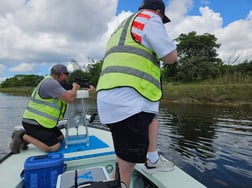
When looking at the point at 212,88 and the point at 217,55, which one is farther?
the point at 217,55

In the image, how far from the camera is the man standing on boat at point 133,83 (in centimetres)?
139

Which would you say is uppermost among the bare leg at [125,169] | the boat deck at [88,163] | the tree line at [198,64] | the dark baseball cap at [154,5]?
the tree line at [198,64]

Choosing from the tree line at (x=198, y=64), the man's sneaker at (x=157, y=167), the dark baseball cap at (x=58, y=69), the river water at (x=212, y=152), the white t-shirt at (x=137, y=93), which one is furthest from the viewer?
the tree line at (x=198, y=64)

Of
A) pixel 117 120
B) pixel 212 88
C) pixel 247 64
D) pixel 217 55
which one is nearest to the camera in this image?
pixel 117 120

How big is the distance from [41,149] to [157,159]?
5.59ft

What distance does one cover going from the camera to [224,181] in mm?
3205

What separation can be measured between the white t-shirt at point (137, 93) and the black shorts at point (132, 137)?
42mm

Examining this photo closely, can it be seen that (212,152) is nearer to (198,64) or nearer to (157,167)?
(157,167)

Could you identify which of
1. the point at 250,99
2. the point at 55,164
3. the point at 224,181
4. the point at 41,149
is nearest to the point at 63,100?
the point at 41,149

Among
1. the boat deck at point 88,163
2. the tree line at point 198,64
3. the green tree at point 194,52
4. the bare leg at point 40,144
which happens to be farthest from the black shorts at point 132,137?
the green tree at point 194,52

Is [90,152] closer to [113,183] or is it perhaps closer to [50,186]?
[50,186]

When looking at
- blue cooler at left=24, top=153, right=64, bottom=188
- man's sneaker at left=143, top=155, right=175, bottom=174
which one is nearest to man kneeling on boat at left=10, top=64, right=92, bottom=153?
blue cooler at left=24, top=153, right=64, bottom=188

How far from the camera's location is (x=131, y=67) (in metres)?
1.40

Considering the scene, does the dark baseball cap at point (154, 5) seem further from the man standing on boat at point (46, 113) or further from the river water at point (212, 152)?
the river water at point (212, 152)
